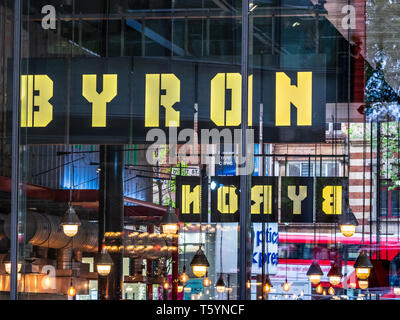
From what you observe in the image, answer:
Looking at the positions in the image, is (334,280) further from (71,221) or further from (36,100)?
(36,100)

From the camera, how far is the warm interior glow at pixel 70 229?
10539 mm

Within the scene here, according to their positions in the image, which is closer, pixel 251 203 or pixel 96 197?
pixel 251 203

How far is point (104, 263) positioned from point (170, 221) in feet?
3.94

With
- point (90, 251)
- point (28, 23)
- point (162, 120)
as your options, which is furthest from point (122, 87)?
point (90, 251)

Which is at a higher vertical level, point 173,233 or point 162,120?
point 162,120

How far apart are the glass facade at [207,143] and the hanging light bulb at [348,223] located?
0.02 metres

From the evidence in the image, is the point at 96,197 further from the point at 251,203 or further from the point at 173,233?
the point at 251,203

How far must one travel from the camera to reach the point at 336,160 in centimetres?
991

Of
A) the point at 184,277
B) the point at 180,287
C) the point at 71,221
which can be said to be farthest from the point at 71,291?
the point at 184,277

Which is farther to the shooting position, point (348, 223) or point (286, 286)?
point (286, 286)

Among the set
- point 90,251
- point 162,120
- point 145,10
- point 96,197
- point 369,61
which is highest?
point 145,10

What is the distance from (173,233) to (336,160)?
6.73 feet

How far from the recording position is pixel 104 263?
10.9m

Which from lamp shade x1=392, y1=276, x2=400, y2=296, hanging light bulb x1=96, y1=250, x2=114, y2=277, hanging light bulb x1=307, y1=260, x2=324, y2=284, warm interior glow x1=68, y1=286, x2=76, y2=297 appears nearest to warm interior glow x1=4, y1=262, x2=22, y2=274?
warm interior glow x1=68, y1=286, x2=76, y2=297
